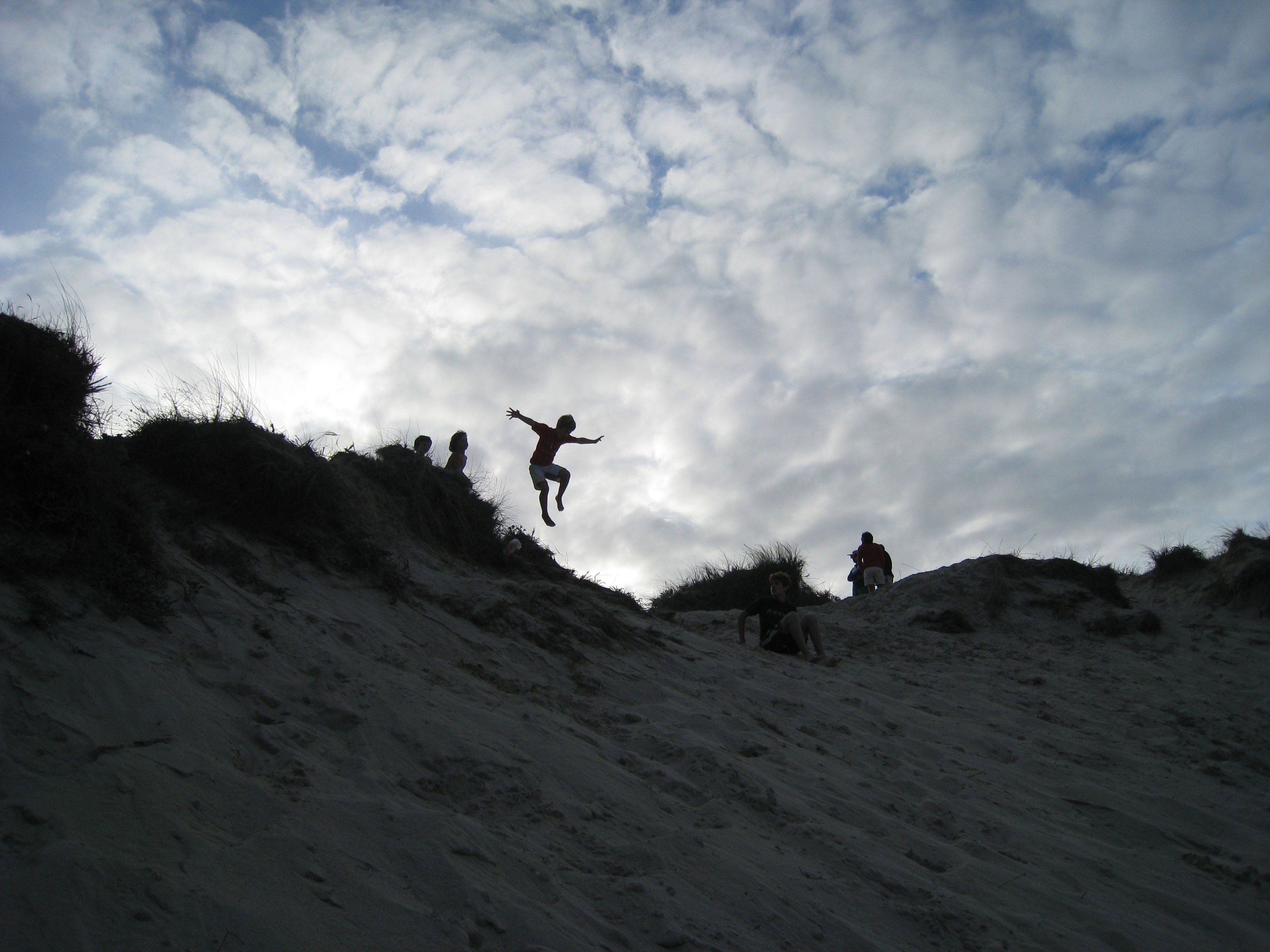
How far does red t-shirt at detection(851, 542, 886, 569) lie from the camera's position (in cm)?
1311

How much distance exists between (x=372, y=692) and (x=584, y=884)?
1.60 meters

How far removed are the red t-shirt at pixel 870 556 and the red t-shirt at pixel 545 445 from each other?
645 centimetres

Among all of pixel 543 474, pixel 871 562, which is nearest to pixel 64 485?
pixel 543 474

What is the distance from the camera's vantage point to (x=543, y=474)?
371 inches

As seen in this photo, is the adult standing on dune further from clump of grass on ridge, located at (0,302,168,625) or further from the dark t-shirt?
clump of grass on ridge, located at (0,302,168,625)

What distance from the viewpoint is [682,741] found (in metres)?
4.48

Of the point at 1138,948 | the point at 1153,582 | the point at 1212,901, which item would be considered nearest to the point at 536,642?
the point at 1138,948

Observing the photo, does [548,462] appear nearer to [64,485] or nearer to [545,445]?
[545,445]

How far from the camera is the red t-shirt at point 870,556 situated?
43.0 feet

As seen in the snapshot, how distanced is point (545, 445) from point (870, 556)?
6719mm

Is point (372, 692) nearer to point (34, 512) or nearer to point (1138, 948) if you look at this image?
point (34, 512)

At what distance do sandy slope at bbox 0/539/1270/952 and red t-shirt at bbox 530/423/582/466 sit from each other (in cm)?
294

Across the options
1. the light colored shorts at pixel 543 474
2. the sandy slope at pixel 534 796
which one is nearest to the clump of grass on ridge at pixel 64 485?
the sandy slope at pixel 534 796

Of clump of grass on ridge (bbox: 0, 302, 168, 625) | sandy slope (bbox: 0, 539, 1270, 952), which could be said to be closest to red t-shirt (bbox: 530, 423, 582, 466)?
sandy slope (bbox: 0, 539, 1270, 952)
